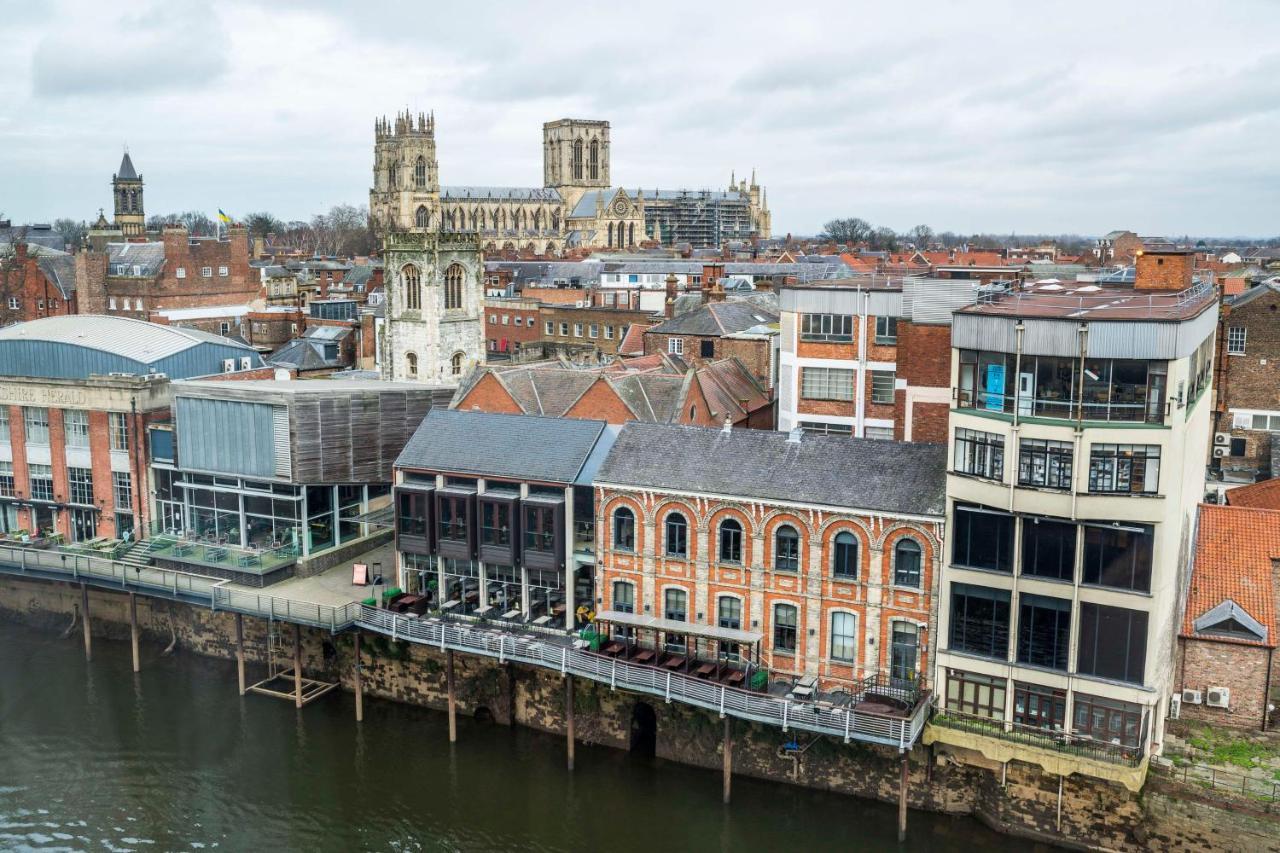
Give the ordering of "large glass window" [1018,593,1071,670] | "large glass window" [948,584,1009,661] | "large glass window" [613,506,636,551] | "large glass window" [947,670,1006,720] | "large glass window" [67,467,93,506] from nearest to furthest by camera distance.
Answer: "large glass window" [1018,593,1071,670], "large glass window" [948,584,1009,661], "large glass window" [947,670,1006,720], "large glass window" [613,506,636,551], "large glass window" [67,467,93,506]

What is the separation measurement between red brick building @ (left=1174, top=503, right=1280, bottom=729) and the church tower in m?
116

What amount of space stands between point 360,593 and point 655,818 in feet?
48.5

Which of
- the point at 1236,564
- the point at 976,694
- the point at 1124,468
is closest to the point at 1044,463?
the point at 1124,468

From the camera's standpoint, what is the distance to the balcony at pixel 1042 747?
2850 cm

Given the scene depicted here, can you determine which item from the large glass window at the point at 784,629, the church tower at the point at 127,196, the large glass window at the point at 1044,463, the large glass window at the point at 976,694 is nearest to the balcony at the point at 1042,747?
the large glass window at the point at 976,694

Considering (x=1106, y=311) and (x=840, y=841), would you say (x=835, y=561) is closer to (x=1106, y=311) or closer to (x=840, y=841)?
(x=840, y=841)

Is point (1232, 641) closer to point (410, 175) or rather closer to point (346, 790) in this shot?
point (346, 790)

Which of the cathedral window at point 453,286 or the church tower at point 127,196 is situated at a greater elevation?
the church tower at point 127,196

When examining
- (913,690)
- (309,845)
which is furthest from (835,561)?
(309,845)

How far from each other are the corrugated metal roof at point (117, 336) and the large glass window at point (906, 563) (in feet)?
106

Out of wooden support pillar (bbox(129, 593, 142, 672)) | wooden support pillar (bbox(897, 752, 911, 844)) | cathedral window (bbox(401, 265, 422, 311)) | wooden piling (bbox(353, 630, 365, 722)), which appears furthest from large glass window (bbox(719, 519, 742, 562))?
cathedral window (bbox(401, 265, 422, 311))

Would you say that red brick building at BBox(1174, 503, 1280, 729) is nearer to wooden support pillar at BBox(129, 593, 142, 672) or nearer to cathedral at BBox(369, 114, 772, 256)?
wooden support pillar at BBox(129, 593, 142, 672)

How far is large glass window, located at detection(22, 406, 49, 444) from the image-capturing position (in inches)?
1881

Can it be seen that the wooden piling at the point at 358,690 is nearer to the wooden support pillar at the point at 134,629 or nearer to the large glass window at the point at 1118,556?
the wooden support pillar at the point at 134,629
